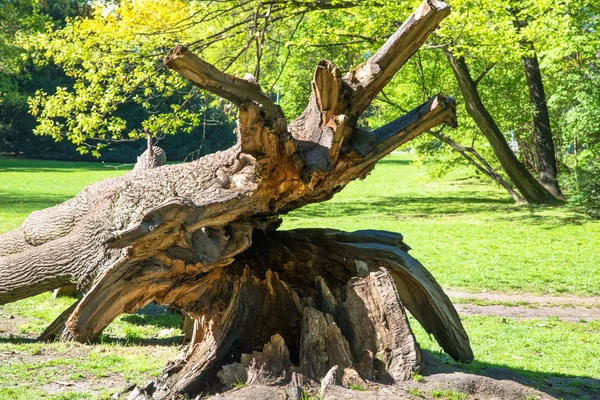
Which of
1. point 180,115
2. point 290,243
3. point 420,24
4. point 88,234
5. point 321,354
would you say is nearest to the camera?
point 321,354

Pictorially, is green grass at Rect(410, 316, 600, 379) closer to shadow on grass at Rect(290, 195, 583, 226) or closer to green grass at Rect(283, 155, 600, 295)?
green grass at Rect(283, 155, 600, 295)

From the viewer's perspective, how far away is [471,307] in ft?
37.7

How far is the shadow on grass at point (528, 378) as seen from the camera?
571 cm

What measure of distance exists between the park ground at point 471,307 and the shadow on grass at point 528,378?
0.10 feet

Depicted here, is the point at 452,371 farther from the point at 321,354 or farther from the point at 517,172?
the point at 517,172

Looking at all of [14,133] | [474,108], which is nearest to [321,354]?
[474,108]

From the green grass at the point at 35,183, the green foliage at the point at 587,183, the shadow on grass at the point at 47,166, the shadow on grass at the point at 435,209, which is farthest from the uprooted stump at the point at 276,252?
the shadow on grass at the point at 47,166

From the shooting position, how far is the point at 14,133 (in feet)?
174

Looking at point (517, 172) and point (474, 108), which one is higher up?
point (474, 108)

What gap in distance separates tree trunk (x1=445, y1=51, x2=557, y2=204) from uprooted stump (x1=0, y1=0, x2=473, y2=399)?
1751cm

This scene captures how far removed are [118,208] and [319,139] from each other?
2112 mm

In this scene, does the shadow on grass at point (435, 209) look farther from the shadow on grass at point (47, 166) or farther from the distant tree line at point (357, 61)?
the shadow on grass at point (47, 166)

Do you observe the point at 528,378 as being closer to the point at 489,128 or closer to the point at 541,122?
the point at 489,128

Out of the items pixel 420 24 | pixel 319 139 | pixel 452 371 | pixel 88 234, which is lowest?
pixel 452 371
